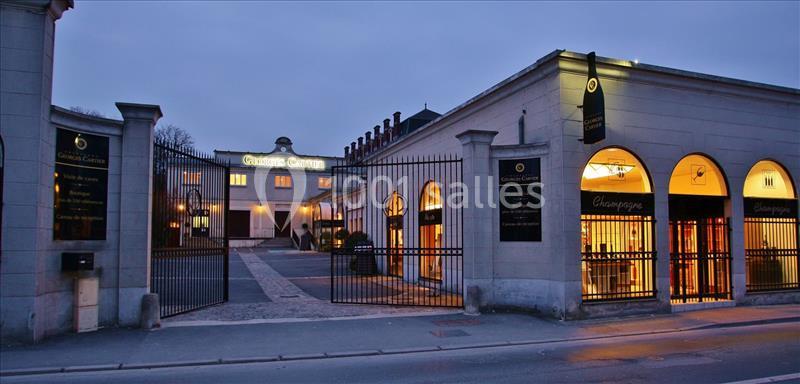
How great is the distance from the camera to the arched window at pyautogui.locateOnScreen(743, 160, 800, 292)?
47.6 ft

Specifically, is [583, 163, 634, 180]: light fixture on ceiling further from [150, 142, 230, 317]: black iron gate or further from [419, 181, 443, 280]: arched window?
[150, 142, 230, 317]: black iron gate

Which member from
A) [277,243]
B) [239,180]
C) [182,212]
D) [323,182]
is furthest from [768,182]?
[239,180]

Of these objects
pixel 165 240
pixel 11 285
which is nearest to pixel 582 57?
pixel 165 240

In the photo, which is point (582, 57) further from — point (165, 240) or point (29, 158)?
point (29, 158)

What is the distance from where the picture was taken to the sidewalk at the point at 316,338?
819 cm

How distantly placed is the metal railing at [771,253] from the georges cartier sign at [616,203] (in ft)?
12.5

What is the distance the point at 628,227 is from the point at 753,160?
15.1 ft

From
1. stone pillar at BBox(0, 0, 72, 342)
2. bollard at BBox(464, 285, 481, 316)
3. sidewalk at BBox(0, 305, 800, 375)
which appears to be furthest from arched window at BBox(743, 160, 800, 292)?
stone pillar at BBox(0, 0, 72, 342)

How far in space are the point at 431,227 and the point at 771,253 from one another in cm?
974

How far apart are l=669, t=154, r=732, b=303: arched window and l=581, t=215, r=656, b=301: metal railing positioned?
4.50 feet

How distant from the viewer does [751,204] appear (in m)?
14.5

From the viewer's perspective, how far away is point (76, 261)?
9.89 metres

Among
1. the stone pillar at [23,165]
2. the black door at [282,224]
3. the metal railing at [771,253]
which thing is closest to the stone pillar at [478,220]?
the metal railing at [771,253]

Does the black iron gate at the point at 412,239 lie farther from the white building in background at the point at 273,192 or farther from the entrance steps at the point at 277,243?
the white building in background at the point at 273,192
